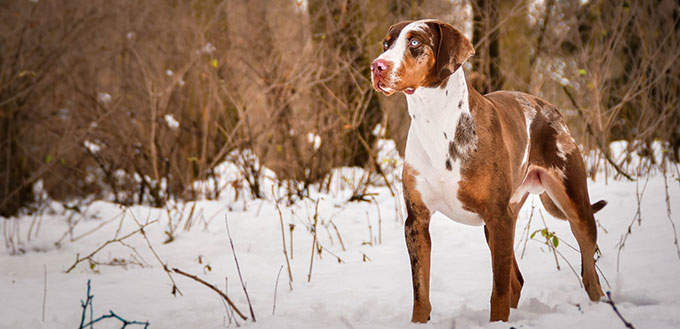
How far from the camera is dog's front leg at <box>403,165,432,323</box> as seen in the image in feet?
8.71

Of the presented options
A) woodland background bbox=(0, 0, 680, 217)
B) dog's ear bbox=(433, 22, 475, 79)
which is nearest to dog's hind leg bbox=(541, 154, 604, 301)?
dog's ear bbox=(433, 22, 475, 79)

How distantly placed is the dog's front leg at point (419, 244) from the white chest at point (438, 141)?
0.06 m

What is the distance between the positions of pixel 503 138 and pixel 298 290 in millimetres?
1818

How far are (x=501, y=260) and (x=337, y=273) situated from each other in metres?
1.84

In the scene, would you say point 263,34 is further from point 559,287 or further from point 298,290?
point 559,287

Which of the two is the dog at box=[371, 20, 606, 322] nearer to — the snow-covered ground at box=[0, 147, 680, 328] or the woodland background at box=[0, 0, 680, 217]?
the snow-covered ground at box=[0, 147, 680, 328]

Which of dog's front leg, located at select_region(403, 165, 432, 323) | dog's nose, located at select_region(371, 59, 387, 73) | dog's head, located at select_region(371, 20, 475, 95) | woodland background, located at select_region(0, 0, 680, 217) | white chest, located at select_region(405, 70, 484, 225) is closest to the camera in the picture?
dog's nose, located at select_region(371, 59, 387, 73)

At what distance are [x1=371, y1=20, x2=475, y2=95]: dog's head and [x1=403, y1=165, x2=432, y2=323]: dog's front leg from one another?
0.43 metres

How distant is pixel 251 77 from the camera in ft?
24.3

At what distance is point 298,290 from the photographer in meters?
3.79

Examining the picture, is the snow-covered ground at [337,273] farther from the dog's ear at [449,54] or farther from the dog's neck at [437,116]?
the dog's ear at [449,54]

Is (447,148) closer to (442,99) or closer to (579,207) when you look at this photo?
(442,99)

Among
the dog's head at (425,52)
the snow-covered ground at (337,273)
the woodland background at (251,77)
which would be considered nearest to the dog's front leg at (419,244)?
the snow-covered ground at (337,273)

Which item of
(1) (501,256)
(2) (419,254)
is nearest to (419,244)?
(2) (419,254)
